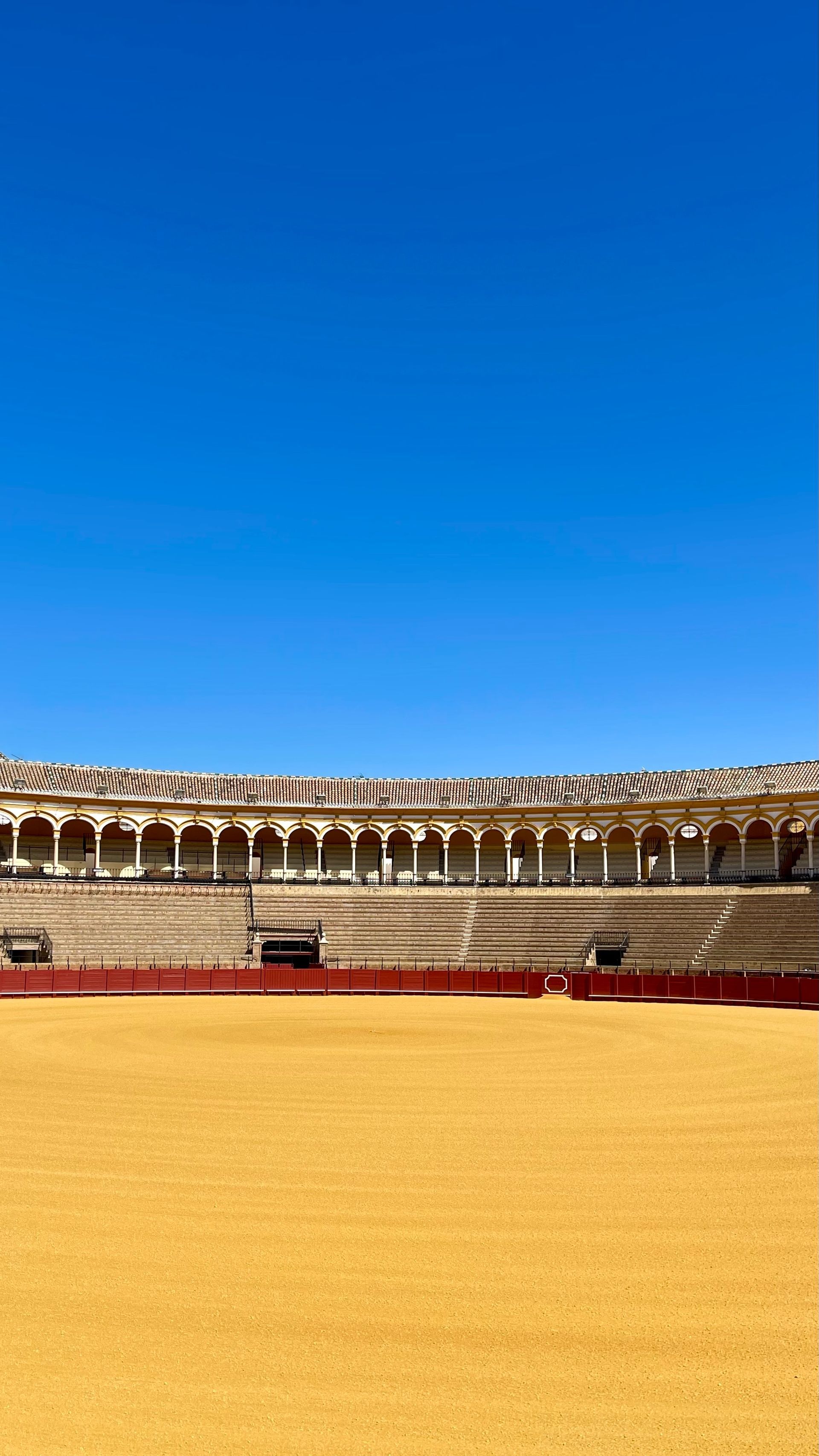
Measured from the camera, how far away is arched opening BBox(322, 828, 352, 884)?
5444 cm

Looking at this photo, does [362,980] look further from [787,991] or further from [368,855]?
[368,855]

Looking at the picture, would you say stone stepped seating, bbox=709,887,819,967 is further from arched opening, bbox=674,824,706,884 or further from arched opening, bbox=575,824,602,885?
arched opening, bbox=575,824,602,885

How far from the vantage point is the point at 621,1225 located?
874 cm

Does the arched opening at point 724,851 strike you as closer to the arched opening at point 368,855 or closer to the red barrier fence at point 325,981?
the red barrier fence at point 325,981

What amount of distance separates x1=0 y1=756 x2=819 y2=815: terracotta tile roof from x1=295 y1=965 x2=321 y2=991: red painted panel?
54.7 feet

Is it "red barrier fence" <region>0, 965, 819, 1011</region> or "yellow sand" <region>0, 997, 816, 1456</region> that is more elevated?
"yellow sand" <region>0, 997, 816, 1456</region>

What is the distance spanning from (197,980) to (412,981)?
24.6ft

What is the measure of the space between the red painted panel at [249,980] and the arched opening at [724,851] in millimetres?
21712

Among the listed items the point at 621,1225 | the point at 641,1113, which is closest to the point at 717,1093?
the point at 641,1113

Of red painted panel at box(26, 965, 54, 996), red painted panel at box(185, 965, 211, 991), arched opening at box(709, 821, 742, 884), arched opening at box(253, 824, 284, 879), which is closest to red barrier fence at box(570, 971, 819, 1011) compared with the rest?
red painted panel at box(185, 965, 211, 991)

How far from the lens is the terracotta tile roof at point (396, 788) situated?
49406mm

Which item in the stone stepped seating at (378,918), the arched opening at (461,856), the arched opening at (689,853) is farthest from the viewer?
the arched opening at (461,856)

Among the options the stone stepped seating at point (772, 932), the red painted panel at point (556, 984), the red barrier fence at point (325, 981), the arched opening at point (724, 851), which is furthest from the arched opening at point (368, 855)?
the stone stepped seating at point (772, 932)

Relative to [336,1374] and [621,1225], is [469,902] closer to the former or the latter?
[621,1225]
